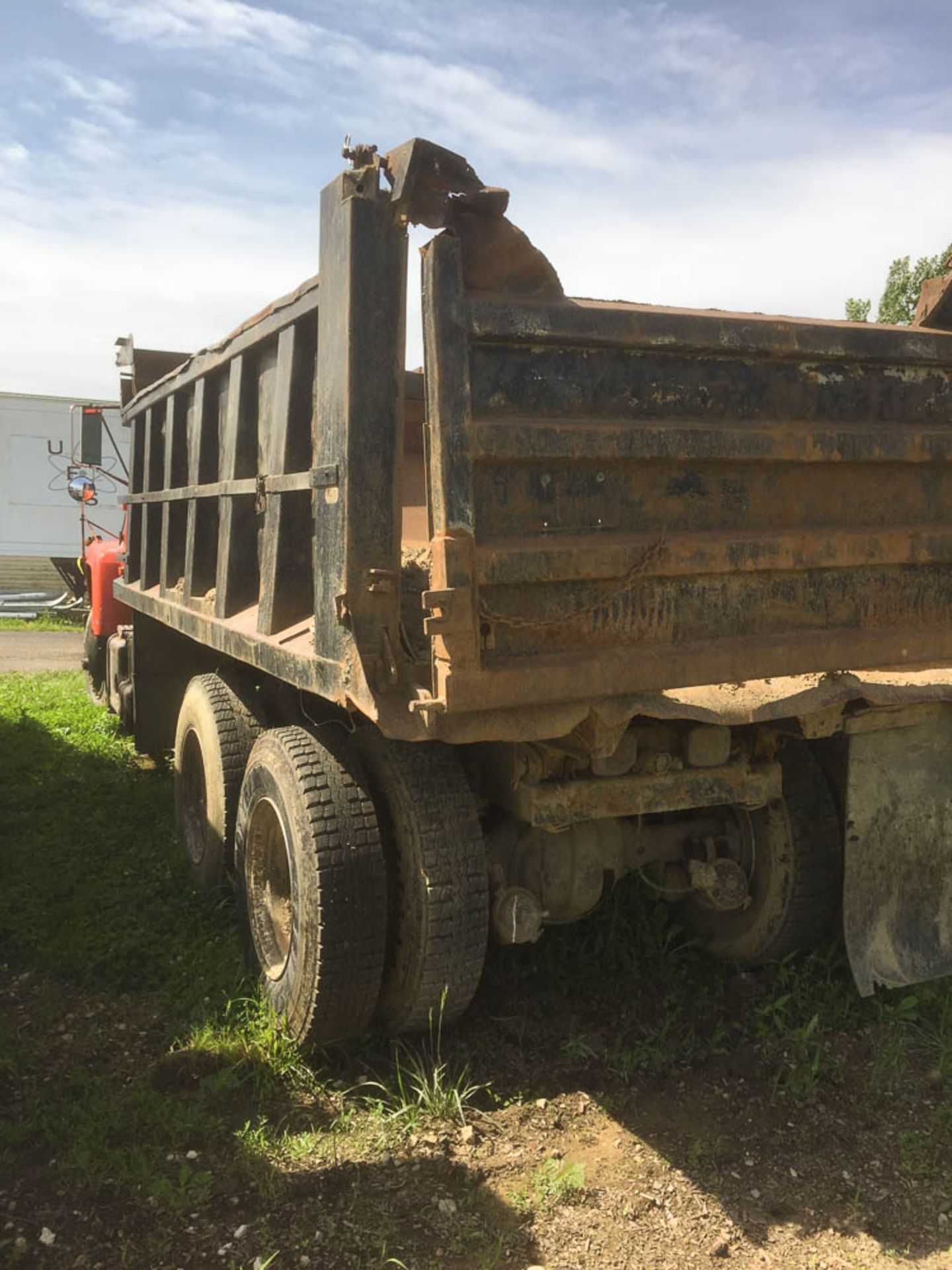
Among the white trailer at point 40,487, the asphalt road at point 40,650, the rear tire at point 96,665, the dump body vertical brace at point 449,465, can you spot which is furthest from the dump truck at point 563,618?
the white trailer at point 40,487

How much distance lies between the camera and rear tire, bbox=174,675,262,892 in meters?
4.38

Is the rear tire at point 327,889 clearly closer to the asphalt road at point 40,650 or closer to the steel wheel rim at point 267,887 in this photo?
the steel wheel rim at point 267,887

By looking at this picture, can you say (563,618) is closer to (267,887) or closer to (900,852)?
(900,852)

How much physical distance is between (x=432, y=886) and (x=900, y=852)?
149cm

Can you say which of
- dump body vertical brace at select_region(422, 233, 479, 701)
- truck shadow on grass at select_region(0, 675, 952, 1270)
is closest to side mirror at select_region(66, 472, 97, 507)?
truck shadow on grass at select_region(0, 675, 952, 1270)

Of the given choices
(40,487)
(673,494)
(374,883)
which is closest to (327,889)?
(374,883)

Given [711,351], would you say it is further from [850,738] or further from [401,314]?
[850,738]

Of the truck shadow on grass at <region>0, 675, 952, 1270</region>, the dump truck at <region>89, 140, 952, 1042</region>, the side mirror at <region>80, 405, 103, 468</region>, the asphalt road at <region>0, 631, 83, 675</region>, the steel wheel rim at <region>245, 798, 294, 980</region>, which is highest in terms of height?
the side mirror at <region>80, 405, 103, 468</region>

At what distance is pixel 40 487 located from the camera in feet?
52.6

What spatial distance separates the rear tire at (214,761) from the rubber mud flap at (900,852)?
2.28 metres

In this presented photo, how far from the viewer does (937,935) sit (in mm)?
A: 3449

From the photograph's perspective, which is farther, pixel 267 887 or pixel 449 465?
pixel 267 887

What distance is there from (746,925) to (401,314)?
92.7 inches

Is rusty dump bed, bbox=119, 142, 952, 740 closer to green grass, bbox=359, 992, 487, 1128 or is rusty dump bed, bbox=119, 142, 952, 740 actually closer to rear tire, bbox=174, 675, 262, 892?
green grass, bbox=359, 992, 487, 1128
